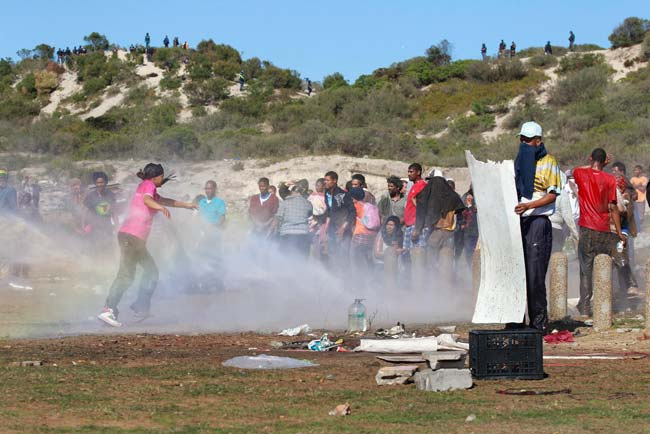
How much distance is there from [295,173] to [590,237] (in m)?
23.4

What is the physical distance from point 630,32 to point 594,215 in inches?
2181

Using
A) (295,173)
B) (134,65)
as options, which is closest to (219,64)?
(134,65)

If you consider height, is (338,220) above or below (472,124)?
below

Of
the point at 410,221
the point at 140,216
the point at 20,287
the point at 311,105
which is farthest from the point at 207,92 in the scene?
the point at 140,216

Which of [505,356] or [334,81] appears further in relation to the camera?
[334,81]

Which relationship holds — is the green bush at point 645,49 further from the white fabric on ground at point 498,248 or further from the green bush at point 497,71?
the white fabric on ground at point 498,248

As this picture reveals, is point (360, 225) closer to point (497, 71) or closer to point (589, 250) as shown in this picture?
point (589, 250)

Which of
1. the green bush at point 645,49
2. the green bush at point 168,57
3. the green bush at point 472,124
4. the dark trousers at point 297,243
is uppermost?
the green bush at point 168,57

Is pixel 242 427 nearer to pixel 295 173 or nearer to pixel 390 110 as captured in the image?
pixel 295 173

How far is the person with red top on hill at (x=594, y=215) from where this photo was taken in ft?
46.9

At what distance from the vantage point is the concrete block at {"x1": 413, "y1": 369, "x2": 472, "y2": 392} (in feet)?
27.1

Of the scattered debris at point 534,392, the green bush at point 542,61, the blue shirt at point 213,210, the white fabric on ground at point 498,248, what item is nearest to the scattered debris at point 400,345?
the white fabric on ground at point 498,248

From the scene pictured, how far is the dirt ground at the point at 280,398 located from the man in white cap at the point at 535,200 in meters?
0.96

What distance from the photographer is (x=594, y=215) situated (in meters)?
14.4
